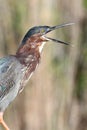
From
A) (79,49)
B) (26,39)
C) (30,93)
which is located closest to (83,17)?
(79,49)

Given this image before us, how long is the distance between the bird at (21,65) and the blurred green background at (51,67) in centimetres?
412

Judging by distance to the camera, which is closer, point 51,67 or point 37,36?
point 37,36

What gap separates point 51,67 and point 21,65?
15.0 ft

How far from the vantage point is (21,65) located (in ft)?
25.2

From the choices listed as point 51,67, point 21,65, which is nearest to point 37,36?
point 21,65

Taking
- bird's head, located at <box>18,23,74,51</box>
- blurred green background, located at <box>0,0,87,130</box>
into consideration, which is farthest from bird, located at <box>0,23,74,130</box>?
blurred green background, located at <box>0,0,87,130</box>

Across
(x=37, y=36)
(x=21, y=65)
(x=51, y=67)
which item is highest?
(x=37, y=36)

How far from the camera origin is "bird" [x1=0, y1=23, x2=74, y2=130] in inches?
296

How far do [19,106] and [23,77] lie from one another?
4.94 m

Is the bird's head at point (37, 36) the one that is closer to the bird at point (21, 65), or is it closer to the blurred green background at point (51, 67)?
the bird at point (21, 65)

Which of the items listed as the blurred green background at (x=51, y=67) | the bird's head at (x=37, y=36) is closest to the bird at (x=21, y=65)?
the bird's head at (x=37, y=36)

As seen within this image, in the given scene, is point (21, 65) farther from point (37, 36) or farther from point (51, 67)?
point (51, 67)

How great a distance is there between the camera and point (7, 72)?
7605mm

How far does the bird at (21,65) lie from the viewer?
24.7 feet
